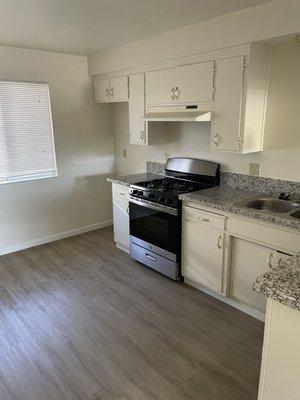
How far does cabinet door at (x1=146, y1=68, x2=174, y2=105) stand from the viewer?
3.14 m

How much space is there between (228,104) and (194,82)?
17.5 inches

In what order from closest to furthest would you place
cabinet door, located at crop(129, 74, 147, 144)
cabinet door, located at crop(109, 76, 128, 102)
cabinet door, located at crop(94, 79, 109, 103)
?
cabinet door, located at crop(129, 74, 147, 144)
cabinet door, located at crop(109, 76, 128, 102)
cabinet door, located at crop(94, 79, 109, 103)

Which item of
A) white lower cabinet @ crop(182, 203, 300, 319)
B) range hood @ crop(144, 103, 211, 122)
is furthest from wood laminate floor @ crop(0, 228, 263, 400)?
range hood @ crop(144, 103, 211, 122)

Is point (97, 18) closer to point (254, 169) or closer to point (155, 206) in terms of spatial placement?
point (155, 206)

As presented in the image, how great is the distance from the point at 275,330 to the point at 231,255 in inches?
55.6

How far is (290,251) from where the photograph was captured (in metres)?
2.18

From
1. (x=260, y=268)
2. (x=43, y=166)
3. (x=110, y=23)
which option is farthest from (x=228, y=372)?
(x=43, y=166)

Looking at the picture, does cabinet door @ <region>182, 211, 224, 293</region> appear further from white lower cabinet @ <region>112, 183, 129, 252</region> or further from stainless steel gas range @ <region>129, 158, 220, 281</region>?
white lower cabinet @ <region>112, 183, 129, 252</region>

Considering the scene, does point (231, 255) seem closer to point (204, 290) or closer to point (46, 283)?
point (204, 290)

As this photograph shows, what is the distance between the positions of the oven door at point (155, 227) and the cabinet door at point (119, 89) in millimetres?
1349

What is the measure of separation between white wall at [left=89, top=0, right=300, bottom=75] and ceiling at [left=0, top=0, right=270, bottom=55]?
0.07 meters

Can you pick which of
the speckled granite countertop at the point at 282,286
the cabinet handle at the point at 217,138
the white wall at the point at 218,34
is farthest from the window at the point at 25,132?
the speckled granite countertop at the point at 282,286

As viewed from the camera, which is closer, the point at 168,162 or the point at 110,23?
the point at 110,23

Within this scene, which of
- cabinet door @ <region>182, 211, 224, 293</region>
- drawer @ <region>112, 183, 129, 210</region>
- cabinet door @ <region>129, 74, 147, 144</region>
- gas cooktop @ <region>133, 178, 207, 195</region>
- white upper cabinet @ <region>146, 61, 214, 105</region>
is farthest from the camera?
drawer @ <region>112, 183, 129, 210</region>
